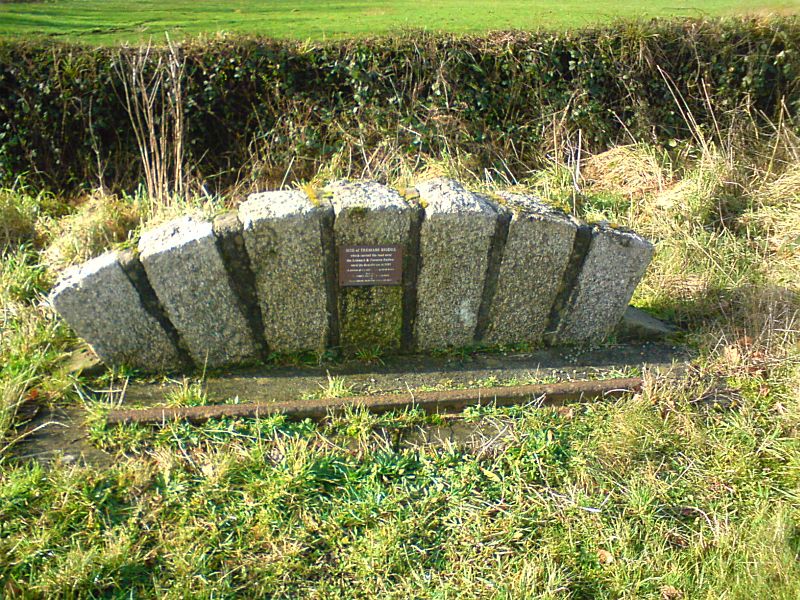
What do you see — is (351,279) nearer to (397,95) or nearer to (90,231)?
(90,231)

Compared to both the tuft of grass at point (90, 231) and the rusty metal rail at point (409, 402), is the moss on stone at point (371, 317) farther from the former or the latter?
the tuft of grass at point (90, 231)

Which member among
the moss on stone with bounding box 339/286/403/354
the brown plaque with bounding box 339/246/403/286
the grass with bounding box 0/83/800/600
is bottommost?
the grass with bounding box 0/83/800/600

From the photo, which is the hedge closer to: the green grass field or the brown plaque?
the green grass field

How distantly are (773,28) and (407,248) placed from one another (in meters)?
4.76

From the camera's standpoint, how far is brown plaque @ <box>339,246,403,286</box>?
3473 millimetres

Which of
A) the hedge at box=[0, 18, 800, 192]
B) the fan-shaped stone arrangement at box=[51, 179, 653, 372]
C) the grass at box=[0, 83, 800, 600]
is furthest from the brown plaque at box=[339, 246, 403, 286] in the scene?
the hedge at box=[0, 18, 800, 192]

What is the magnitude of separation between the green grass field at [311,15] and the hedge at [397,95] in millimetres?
209

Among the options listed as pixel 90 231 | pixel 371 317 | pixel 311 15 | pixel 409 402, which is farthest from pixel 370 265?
pixel 311 15

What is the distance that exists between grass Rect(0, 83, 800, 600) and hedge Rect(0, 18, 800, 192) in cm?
252

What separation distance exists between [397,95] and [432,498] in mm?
3972

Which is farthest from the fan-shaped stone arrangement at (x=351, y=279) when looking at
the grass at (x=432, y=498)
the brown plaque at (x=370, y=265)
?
the grass at (x=432, y=498)

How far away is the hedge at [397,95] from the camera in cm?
579

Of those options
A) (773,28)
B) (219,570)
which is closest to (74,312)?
(219,570)

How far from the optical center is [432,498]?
2.88m
